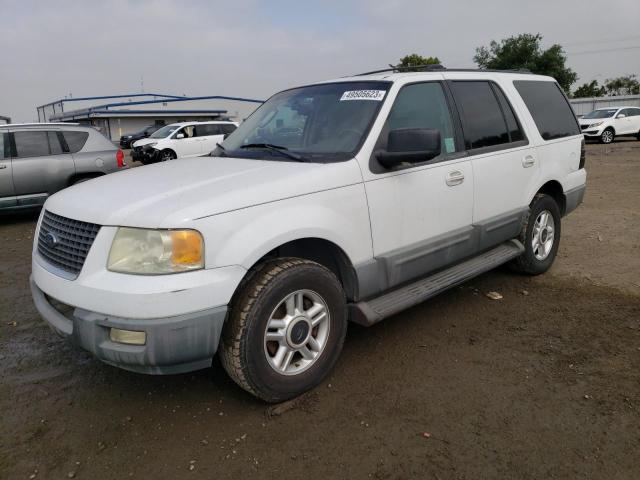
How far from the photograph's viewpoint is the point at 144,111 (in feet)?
165

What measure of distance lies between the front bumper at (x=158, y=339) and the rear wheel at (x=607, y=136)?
23300 mm

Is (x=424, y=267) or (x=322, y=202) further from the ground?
(x=322, y=202)

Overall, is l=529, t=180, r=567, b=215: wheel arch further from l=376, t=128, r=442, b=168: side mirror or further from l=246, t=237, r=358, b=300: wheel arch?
l=246, t=237, r=358, b=300: wheel arch

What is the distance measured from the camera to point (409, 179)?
3324mm

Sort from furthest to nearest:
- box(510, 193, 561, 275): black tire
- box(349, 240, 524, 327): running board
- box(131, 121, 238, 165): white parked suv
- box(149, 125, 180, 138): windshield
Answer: box(149, 125, 180, 138): windshield < box(131, 121, 238, 165): white parked suv < box(510, 193, 561, 275): black tire < box(349, 240, 524, 327): running board

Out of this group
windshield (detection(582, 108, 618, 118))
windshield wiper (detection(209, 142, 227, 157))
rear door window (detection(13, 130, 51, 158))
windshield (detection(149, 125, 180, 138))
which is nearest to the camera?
windshield wiper (detection(209, 142, 227, 157))

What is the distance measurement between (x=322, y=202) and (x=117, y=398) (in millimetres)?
1692

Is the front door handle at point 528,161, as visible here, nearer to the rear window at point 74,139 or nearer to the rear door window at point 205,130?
the rear window at point 74,139

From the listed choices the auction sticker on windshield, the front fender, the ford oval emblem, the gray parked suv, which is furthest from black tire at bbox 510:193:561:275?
the gray parked suv

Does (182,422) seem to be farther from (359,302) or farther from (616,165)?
(616,165)

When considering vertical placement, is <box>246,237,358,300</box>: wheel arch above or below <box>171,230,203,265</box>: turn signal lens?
below

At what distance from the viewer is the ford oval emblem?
2818mm

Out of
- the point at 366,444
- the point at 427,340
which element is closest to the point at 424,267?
the point at 427,340

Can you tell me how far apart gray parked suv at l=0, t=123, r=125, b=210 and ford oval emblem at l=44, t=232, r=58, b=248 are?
6.61m
